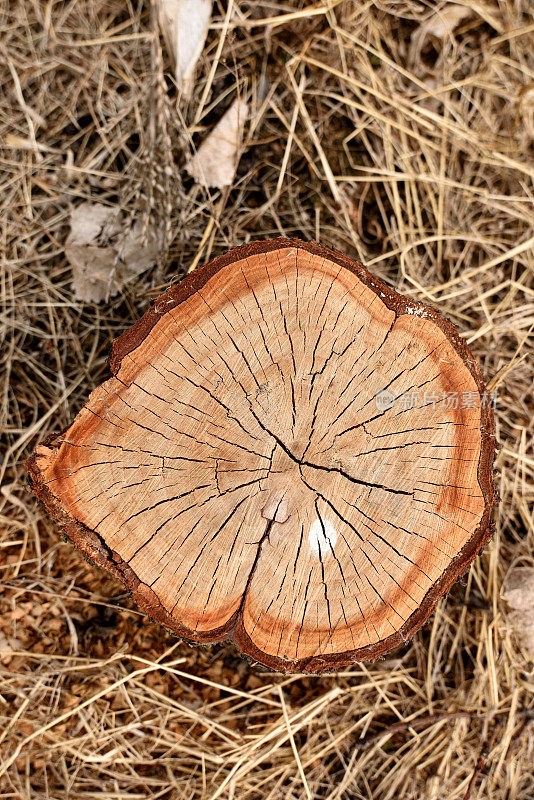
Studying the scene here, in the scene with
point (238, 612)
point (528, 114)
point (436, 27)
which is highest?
point (436, 27)

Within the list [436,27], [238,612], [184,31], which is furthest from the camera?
[436,27]

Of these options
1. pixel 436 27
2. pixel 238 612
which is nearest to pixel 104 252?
pixel 238 612

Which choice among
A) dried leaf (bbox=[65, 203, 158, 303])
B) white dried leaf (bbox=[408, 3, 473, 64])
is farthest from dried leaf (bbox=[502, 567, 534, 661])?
white dried leaf (bbox=[408, 3, 473, 64])

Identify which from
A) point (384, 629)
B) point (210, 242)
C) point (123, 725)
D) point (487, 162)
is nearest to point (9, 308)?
point (210, 242)

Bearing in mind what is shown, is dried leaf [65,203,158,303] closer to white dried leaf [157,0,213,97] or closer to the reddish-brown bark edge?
white dried leaf [157,0,213,97]

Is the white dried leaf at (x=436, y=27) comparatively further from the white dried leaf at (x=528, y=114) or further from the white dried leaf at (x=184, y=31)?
the white dried leaf at (x=184, y=31)

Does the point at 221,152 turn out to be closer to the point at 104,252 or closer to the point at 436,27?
the point at 104,252
